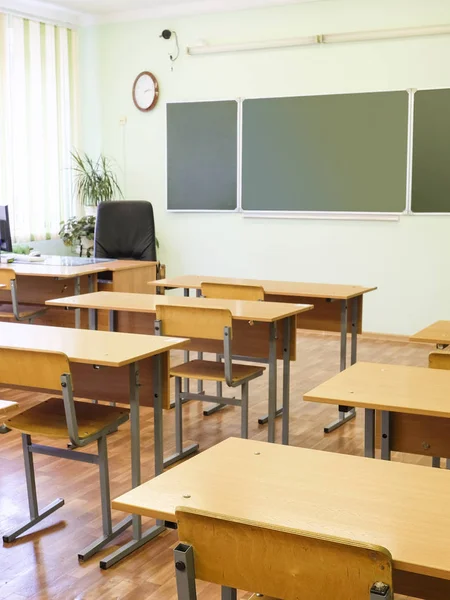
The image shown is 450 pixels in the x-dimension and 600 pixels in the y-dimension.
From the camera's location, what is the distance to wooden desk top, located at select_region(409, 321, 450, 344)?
3387 millimetres

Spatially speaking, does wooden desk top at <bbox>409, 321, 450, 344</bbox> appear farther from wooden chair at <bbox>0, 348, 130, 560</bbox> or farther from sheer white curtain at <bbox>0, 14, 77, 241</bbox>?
sheer white curtain at <bbox>0, 14, 77, 241</bbox>

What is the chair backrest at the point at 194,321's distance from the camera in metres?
3.59

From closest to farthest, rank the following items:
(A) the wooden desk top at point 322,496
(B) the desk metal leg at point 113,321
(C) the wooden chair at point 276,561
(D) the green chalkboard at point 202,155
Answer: (C) the wooden chair at point 276,561 → (A) the wooden desk top at point 322,496 → (B) the desk metal leg at point 113,321 → (D) the green chalkboard at point 202,155

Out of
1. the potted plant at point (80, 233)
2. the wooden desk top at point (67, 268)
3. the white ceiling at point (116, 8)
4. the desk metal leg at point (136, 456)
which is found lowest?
the desk metal leg at point (136, 456)

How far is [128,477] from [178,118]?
16.4 ft

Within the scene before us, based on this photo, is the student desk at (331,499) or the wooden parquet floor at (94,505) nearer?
the student desk at (331,499)

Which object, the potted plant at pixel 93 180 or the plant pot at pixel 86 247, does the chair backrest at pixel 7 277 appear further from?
the potted plant at pixel 93 180

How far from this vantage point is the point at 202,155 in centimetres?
777

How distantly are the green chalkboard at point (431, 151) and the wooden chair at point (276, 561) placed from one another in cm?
586

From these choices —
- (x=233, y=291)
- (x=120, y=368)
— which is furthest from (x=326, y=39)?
(x=120, y=368)

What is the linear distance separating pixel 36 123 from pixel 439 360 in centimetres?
599

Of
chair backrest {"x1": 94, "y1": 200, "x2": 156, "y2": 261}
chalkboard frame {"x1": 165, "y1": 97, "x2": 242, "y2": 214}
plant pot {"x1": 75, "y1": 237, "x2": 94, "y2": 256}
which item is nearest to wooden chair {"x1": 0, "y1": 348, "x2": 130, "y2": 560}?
chair backrest {"x1": 94, "y1": 200, "x2": 156, "y2": 261}

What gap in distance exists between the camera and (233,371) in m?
3.89

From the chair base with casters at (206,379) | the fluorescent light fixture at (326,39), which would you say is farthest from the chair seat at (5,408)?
the fluorescent light fixture at (326,39)
